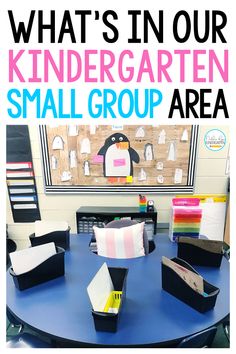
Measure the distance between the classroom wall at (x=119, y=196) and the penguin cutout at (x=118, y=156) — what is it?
281 mm

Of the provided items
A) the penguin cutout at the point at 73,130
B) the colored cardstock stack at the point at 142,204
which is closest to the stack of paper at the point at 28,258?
the colored cardstock stack at the point at 142,204

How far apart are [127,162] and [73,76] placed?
1.33m

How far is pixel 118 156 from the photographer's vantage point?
2.79 meters

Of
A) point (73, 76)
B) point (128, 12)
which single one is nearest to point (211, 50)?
point (128, 12)

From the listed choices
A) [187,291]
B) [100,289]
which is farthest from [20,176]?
[187,291]

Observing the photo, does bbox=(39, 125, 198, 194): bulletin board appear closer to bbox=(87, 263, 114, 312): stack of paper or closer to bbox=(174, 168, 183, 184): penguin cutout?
bbox=(174, 168, 183, 184): penguin cutout

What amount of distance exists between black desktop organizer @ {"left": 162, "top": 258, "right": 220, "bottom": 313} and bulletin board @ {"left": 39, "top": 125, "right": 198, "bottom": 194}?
1.54 meters

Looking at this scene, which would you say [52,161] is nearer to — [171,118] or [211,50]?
[171,118]

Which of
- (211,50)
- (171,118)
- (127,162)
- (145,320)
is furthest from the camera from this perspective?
(127,162)

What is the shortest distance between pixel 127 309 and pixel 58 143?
1.97m

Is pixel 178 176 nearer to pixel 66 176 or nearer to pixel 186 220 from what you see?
pixel 186 220

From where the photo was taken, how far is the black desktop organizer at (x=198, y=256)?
5.18 ft

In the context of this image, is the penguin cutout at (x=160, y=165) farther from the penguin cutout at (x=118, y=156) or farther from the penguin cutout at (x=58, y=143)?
the penguin cutout at (x=58, y=143)

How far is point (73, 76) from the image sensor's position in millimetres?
1616
